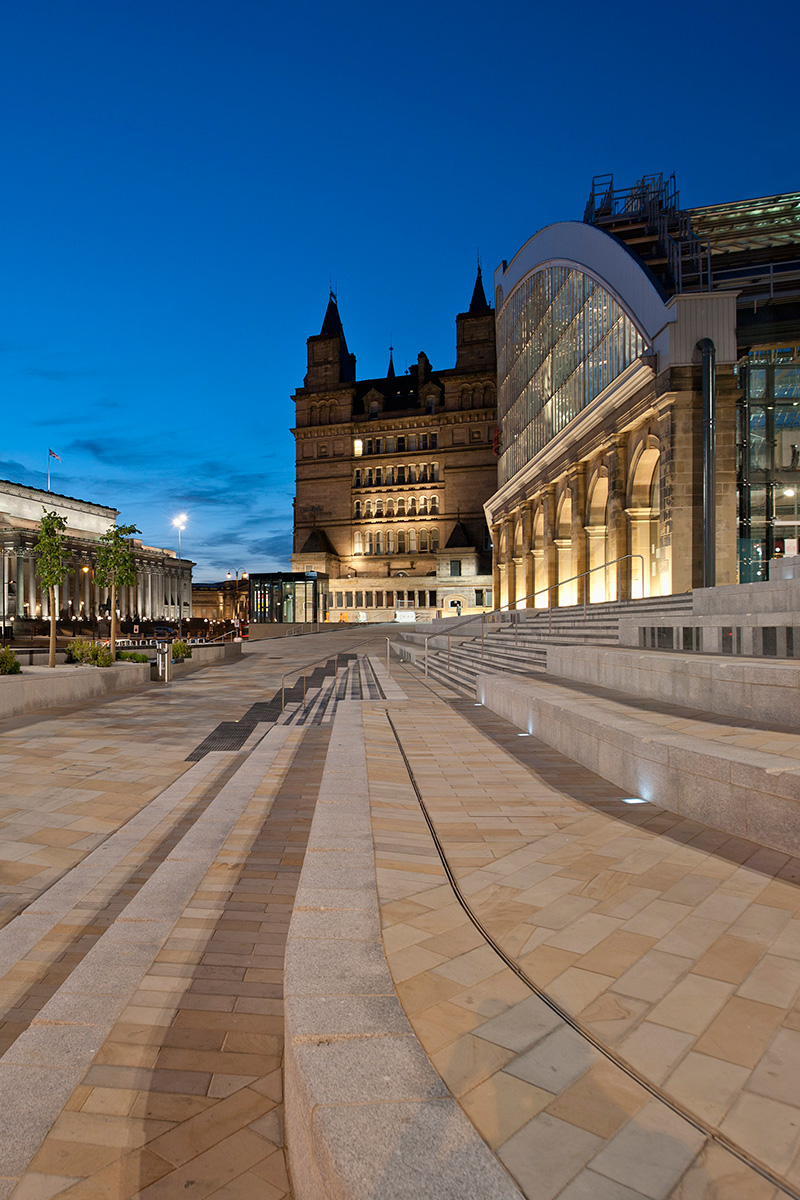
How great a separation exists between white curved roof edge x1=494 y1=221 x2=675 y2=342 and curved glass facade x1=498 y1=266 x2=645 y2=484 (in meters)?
0.52

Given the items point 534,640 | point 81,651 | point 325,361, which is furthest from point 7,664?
point 325,361

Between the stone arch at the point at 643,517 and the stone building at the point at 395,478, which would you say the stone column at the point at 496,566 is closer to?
the stone arch at the point at 643,517

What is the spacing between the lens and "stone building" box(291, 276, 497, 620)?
78.5 meters

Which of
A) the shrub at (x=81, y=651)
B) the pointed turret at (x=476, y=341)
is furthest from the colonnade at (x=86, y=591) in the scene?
the pointed turret at (x=476, y=341)

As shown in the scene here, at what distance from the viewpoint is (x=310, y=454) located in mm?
86438

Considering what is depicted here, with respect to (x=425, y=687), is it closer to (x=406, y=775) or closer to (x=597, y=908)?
(x=406, y=775)

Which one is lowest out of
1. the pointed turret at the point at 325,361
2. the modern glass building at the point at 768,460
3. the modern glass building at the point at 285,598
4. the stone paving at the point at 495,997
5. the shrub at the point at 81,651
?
the stone paving at the point at 495,997

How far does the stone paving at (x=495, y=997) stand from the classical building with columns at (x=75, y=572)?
180 ft

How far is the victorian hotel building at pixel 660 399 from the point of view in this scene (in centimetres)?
2219

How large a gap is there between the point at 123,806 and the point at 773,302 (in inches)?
1103

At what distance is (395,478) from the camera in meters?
84.1

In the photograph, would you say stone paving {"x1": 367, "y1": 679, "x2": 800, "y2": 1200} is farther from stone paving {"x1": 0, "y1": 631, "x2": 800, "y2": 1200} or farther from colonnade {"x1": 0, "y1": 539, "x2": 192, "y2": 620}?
colonnade {"x1": 0, "y1": 539, "x2": 192, "y2": 620}

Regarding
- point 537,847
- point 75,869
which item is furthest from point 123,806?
point 537,847

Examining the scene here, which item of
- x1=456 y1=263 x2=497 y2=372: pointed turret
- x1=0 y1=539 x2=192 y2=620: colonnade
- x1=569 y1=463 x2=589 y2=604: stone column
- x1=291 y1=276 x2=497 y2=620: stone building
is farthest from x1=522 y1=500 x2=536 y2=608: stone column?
x1=456 y1=263 x2=497 y2=372: pointed turret
